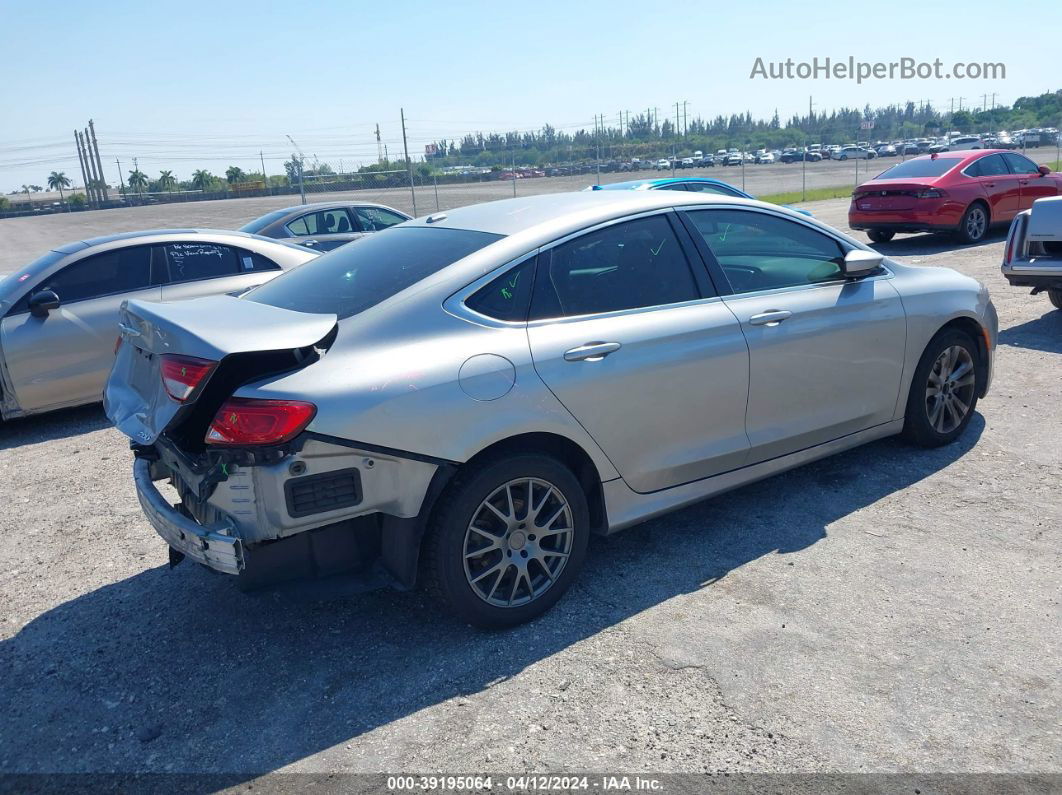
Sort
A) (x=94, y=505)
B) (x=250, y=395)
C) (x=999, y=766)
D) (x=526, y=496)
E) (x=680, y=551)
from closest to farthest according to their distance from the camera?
(x=999, y=766)
(x=250, y=395)
(x=526, y=496)
(x=680, y=551)
(x=94, y=505)

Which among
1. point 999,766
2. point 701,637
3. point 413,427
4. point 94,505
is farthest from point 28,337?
point 999,766

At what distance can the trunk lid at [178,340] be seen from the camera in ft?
10.4

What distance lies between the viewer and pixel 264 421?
3.07 m

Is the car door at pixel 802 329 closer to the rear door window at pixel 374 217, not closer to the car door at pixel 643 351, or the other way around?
the car door at pixel 643 351

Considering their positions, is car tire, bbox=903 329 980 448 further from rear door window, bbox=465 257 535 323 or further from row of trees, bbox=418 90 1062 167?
row of trees, bbox=418 90 1062 167

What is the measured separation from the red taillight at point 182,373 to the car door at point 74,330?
410cm

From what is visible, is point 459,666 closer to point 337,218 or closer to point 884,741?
point 884,741

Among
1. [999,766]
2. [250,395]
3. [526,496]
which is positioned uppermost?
[250,395]

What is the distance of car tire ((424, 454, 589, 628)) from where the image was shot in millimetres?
3383

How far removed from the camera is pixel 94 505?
5320mm

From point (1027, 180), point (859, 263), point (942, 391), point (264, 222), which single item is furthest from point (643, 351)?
point (1027, 180)

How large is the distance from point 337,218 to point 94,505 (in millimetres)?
8982

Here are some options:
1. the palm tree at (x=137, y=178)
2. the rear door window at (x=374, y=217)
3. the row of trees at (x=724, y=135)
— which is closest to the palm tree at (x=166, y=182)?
the palm tree at (x=137, y=178)

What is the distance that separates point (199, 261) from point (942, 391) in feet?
19.8
